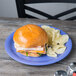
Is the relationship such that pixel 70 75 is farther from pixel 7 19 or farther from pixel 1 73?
pixel 7 19

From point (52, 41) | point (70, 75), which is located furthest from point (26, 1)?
point (70, 75)

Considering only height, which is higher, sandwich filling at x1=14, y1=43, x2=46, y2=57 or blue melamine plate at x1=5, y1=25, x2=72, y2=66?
sandwich filling at x1=14, y1=43, x2=46, y2=57

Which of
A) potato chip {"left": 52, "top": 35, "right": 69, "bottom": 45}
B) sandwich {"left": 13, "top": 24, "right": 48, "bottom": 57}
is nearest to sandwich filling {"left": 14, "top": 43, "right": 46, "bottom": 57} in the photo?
sandwich {"left": 13, "top": 24, "right": 48, "bottom": 57}

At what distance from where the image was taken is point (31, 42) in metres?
0.72

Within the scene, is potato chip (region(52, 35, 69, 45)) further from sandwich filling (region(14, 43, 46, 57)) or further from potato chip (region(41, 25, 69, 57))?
sandwich filling (region(14, 43, 46, 57))

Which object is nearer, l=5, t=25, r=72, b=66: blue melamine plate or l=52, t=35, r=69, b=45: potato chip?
l=5, t=25, r=72, b=66: blue melamine plate

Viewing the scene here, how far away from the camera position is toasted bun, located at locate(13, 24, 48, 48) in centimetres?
72

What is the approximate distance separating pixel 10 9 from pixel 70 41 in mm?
1424

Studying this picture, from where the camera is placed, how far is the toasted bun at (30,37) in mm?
720

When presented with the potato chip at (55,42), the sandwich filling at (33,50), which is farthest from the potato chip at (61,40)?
the sandwich filling at (33,50)

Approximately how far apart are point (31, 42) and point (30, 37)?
2 centimetres

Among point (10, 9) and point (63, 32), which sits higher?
point (63, 32)

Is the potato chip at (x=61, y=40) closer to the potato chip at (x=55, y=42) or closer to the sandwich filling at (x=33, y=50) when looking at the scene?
the potato chip at (x=55, y=42)

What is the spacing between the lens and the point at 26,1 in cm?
127
